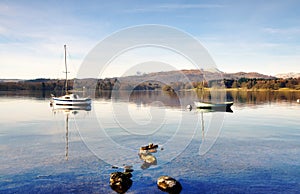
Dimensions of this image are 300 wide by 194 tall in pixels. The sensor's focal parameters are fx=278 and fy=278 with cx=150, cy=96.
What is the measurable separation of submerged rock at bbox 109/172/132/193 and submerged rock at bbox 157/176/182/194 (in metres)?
1.92

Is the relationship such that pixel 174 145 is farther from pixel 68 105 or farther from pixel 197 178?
pixel 68 105

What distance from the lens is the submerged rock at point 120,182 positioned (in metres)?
16.3

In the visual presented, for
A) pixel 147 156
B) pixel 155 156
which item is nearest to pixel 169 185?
pixel 147 156

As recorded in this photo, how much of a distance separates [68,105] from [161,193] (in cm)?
5922

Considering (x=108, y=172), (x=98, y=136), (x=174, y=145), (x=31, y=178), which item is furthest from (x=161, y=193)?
(x=98, y=136)

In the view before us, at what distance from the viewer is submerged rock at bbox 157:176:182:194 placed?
1611 centimetres

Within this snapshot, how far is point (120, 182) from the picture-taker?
55.6 feet

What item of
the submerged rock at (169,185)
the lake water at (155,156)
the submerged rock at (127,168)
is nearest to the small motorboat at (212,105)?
the lake water at (155,156)

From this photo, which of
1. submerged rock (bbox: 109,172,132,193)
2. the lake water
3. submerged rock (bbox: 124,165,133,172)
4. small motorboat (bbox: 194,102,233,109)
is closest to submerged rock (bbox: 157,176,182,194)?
the lake water

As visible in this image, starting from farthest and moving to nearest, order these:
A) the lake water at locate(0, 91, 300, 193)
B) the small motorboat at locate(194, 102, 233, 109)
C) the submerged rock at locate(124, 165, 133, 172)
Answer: the small motorboat at locate(194, 102, 233, 109)
the submerged rock at locate(124, 165, 133, 172)
the lake water at locate(0, 91, 300, 193)

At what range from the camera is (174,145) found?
91.9 feet

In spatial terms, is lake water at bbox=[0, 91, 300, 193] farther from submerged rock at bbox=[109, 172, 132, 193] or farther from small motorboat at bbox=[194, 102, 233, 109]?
small motorboat at bbox=[194, 102, 233, 109]

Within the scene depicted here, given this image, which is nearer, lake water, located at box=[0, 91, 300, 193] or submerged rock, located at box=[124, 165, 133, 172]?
lake water, located at box=[0, 91, 300, 193]

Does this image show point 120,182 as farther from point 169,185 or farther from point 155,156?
point 155,156
